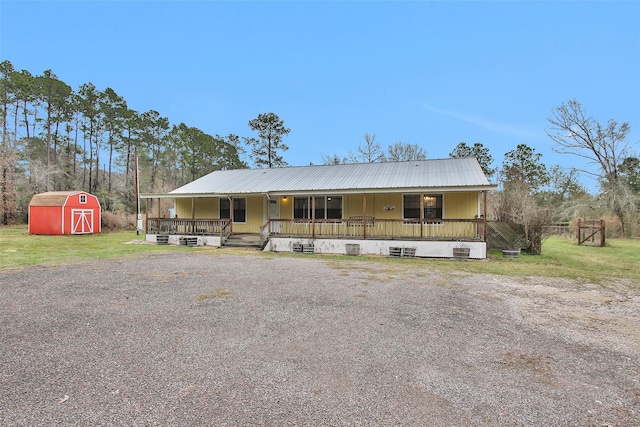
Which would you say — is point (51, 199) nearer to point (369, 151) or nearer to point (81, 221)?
point (81, 221)

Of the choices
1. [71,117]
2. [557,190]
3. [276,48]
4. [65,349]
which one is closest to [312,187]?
[65,349]

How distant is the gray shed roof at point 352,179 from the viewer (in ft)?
41.1

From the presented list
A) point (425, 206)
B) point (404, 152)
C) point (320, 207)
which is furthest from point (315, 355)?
point (404, 152)

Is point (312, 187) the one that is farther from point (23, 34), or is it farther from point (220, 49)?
point (23, 34)

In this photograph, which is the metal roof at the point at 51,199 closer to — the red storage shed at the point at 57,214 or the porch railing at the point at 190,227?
the red storage shed at the point at 57,214

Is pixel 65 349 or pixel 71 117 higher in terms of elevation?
pixel 71 117

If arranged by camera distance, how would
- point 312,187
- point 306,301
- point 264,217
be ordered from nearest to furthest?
point 306,301
point 312,187
point 264,217

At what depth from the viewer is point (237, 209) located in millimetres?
16453

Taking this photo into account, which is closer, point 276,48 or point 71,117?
point 71,117

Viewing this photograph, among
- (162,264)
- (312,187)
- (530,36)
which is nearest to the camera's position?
(162,264)

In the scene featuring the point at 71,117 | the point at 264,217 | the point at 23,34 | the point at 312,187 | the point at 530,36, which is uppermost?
the point at 23,34

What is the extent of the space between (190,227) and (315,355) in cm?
1381

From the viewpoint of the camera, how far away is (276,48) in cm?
4688

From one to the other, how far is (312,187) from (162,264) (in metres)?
7.17
